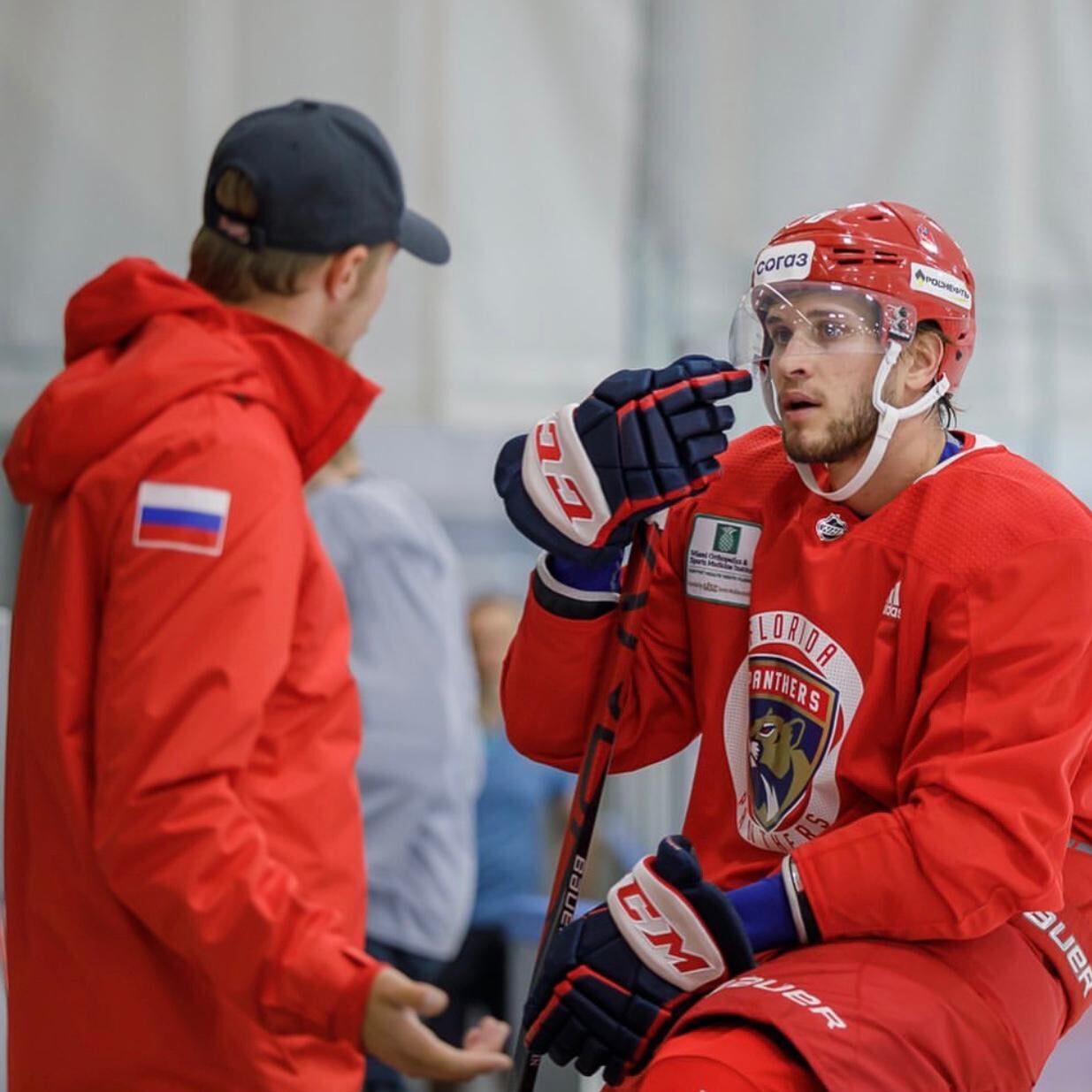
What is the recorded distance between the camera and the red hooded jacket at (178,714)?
60.7 inches

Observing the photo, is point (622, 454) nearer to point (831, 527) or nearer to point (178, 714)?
point (831, 527)

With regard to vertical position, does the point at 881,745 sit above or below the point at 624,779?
above

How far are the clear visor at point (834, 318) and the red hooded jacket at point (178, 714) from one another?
19.3 inches

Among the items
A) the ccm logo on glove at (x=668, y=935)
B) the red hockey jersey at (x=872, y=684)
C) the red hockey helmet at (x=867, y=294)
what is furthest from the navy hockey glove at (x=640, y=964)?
the red hockey helmet at (x=867, y=294)

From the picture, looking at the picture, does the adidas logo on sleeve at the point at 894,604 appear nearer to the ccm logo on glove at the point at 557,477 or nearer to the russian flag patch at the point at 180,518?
the ccm logo on glove at the point at 557,477

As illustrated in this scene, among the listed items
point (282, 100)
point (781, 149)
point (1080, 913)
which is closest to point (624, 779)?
point (781, 149)

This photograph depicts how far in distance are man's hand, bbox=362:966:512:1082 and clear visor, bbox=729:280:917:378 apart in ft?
2.77

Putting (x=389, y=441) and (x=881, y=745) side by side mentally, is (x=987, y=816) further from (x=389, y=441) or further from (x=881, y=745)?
(x=389, y=441)

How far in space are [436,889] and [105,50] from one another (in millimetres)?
2251

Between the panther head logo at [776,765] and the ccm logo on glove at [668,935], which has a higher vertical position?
the panther head logo at [776,765]

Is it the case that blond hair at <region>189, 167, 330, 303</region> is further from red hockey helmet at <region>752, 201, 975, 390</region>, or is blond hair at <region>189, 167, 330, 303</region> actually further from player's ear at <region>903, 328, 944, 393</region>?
player's ear at <region>903, 328, 944, 393</region>

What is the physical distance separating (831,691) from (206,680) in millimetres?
662

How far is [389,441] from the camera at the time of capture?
482cm

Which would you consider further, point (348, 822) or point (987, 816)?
point (348, 822)
